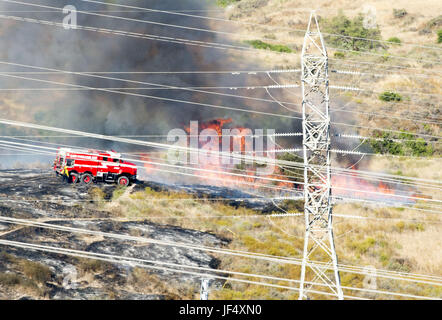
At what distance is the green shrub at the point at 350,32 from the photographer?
7104cm

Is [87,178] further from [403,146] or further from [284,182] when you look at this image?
[403,146]

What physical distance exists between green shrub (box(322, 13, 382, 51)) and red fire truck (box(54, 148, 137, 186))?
152 feet

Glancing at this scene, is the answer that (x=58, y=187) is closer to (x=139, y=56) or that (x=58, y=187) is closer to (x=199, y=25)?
(x=139, y=56)

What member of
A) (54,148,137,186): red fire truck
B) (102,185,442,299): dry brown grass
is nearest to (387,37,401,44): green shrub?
(102,185,442,299): dry brown grass

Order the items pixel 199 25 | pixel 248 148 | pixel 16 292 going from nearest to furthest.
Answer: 1. pixel 16 292
2. pixel 248 148
3. pixel 199 25

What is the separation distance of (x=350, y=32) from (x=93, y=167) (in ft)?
169

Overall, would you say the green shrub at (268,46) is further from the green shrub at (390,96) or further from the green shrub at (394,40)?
the green shrub at (394,40)

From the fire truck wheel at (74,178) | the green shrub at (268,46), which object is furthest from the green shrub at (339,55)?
the fire truck wheel at (74,178)

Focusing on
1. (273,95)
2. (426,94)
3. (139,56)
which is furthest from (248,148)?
(426,94)

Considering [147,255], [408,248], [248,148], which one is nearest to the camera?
[147,255]

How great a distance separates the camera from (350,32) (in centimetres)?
7256

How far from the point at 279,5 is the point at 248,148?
4398 cm

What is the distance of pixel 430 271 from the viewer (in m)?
32.2

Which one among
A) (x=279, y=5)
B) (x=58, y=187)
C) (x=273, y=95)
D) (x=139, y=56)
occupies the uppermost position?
(x=279, y=5)
